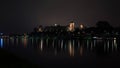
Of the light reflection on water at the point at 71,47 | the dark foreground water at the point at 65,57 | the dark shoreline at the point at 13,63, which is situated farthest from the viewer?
the light reflection on water at the point at 71,47

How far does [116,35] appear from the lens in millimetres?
119250

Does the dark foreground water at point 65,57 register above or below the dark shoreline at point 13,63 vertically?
below

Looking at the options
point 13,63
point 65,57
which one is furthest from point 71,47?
point 13,63

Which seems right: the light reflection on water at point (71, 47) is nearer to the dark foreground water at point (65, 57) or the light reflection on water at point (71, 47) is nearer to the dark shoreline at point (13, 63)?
the dark foreground water at point (65, 57)

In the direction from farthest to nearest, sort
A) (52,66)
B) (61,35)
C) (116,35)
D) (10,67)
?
(61,35), (116,35), (52,66), (10,67)

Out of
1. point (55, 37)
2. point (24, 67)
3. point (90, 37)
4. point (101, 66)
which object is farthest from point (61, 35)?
point (24, 67)

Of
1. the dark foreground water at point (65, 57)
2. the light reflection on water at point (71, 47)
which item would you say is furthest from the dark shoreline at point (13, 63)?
the light reflection on water at point (71, 47)

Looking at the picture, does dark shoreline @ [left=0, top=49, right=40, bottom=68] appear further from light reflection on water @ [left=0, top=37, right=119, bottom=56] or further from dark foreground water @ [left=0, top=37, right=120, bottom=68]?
light reflection on water @ [left=0, top=37, right=119, bottom=56]

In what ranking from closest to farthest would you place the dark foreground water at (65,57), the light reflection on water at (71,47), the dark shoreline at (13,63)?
1. the dark shoreline at (13,63)
2. the dark foreground water at (65,57)
3. the light reflection on water at (71,47)

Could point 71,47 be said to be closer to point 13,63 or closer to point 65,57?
point 65,57

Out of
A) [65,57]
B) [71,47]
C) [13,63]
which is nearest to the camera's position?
[13,63]

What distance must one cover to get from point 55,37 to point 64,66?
106213 mm

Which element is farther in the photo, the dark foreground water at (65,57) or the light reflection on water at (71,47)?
the light reflection on water at (71,47)

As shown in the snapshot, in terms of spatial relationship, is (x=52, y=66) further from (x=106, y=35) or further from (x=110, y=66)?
(x=106, y=35)
